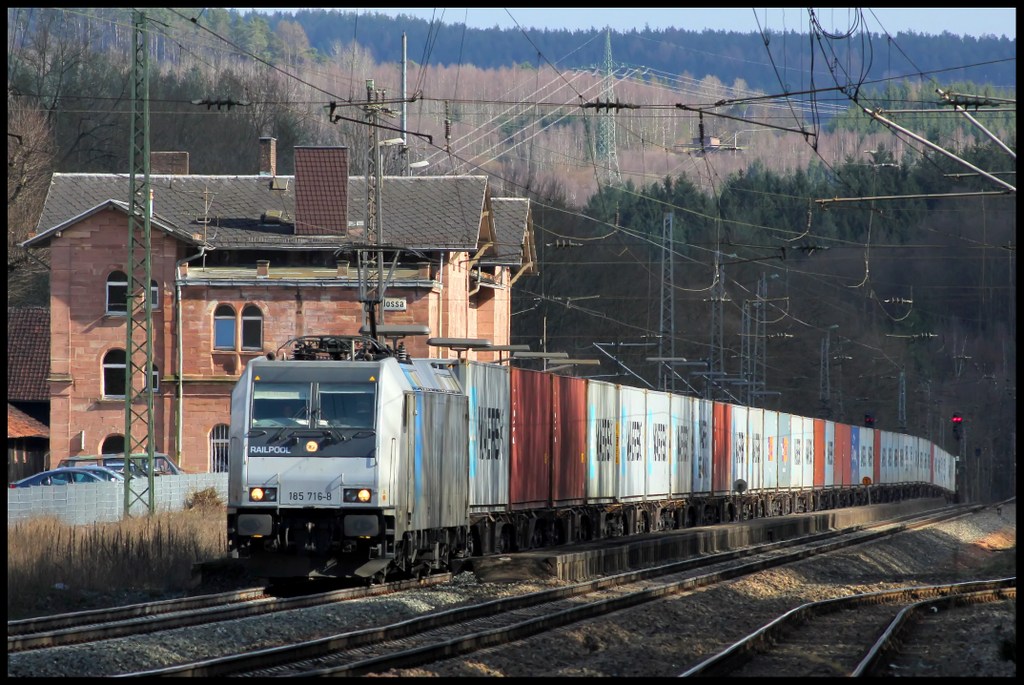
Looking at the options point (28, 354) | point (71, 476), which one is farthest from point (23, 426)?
point (71, 476)

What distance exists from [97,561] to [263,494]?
493 cm

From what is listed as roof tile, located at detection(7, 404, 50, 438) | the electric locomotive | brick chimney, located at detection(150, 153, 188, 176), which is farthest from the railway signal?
the electric locomotive

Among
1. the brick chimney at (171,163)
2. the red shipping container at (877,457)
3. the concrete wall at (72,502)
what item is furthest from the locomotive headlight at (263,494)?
the red shipping container at (877,457)

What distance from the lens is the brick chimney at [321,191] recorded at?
5044 centimetres

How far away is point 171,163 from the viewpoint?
59.9 meters

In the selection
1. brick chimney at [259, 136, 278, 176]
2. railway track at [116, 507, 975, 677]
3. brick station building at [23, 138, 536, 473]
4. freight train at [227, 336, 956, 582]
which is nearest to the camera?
railway track at [116, 507, 975, 677]

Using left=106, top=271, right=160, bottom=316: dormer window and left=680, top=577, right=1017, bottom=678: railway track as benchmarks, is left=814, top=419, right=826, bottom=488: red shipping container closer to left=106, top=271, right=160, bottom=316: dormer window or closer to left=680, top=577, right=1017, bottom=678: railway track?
left=106, top=271, right=160, bottom=316: dormer window

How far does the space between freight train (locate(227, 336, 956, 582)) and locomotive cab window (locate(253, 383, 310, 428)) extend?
0.02 metres

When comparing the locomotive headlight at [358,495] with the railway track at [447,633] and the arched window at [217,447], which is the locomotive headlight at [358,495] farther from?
the arched window at [217,447]

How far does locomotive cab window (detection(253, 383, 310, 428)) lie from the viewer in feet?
60.8

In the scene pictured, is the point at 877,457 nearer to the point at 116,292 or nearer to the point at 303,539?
the point at 116,292

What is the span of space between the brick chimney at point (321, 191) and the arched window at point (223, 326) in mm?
3489

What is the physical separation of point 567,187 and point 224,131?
20.8 metres

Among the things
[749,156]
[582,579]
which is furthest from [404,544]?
[749,156]
